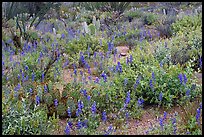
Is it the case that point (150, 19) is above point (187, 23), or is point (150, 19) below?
below

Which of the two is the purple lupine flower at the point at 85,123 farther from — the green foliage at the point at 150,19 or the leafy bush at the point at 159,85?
the green foliage at the point at 150,19

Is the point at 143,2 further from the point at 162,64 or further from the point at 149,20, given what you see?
the point at 162,64

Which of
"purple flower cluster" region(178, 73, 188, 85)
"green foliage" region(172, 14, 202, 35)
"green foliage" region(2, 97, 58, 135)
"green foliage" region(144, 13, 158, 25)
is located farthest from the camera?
"green foliage" region(144, 13, 158, 25)

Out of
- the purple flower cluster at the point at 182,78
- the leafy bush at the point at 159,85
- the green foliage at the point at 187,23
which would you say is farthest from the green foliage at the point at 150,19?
the purple flower cluster at the point at 182,78

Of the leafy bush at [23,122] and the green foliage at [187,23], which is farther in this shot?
the green foliage at [187,23]

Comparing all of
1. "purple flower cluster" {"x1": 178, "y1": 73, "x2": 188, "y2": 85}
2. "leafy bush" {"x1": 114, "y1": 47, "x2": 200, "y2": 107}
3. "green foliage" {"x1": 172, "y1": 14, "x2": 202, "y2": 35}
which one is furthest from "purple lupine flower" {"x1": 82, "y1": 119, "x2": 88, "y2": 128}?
"green foliage" {"x1": 172, "y1": 14, "x2": 202, "y2": 35}

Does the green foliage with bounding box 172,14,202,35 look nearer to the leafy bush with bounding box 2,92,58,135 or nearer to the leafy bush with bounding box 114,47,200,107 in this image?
the leafy bush with bounding box 114,47,200,107

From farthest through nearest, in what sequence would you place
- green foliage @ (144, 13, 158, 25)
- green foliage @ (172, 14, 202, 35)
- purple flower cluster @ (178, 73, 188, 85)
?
1. green foliage @ (144, 13, 158, 25)
2. green foliage @ (172, 14, 202, 35)
3. purple flower cluster @ (178, 73, 188, 85)

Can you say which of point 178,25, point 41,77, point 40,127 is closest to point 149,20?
point 178,25

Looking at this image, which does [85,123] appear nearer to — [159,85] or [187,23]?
[159,85]

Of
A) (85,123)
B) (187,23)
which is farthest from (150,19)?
(85,123)

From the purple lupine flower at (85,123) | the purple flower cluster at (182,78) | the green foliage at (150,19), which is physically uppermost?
the purple flower cluster at (182,78)

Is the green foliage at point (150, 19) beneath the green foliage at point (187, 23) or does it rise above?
beneath

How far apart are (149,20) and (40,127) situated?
7.78m
